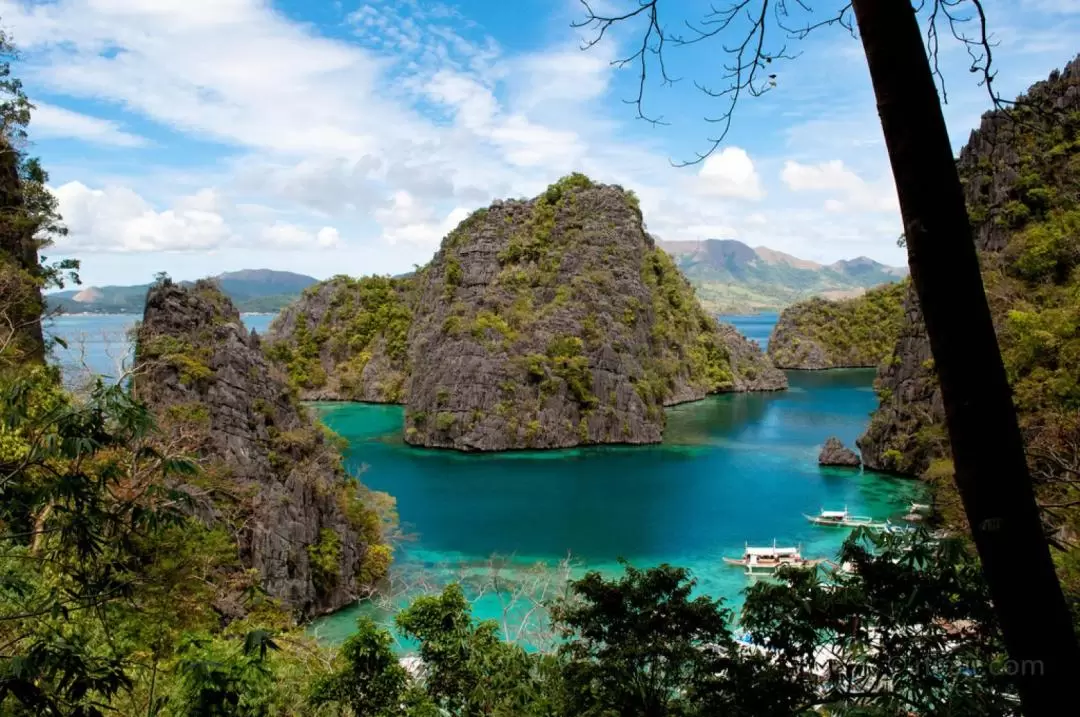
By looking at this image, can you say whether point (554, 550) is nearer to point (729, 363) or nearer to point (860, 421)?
point (860, 421)

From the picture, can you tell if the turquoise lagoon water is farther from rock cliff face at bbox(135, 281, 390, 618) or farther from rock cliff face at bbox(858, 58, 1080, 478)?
rock cliff face at bbox(858, 58, 1080, 478)

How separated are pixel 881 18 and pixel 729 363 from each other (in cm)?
7569

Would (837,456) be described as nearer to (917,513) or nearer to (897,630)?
(917,513)

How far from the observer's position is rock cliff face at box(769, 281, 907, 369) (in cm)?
9781

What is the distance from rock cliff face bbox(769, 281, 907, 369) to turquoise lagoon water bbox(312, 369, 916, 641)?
45.6m

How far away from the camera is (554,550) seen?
88.4 ft

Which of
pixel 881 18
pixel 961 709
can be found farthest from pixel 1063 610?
pixel 961 709

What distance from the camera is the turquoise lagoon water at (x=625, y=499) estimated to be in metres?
25.8

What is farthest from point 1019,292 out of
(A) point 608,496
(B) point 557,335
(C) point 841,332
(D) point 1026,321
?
(C) point 841,332

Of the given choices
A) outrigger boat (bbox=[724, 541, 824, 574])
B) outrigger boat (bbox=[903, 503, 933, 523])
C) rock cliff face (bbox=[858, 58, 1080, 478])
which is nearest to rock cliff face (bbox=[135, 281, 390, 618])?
outrigger boat (bbox=[724, 541, 824, 574])

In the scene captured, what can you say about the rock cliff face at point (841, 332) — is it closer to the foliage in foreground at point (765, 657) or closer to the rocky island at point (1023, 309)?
the rocky island at point (1023, 309)

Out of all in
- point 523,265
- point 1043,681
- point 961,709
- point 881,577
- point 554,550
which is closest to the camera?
point 1043,681

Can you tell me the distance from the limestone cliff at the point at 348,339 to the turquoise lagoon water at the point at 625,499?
15829mm

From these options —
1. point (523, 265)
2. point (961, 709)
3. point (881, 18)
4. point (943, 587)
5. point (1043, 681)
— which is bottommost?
point (961, 709)
